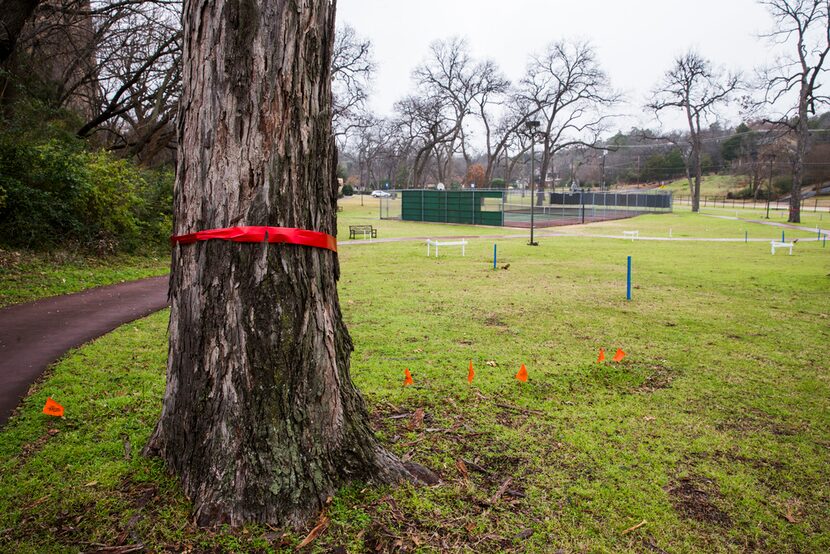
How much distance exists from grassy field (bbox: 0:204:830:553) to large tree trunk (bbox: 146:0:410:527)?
260 mm

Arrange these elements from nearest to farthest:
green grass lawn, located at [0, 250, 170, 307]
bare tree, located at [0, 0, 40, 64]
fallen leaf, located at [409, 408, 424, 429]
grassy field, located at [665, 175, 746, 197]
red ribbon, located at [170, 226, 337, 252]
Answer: red ribbon, located at [170, 226, 337, 252], fallen leaf, located at [409, 408, 424, 429], green grass lawn, located at [0, 250, 170, 307], bare tree, located at [0, 0, 40, 64], grassy field, located at [665, 175, 746, 197]

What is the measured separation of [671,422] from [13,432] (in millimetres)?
5158

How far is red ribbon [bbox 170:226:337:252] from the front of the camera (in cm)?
288

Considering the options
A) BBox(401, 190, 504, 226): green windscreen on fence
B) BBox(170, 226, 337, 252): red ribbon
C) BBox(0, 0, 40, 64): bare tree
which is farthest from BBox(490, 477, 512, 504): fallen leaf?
BBox(401, 190, 504, 226): green windscreen on fence

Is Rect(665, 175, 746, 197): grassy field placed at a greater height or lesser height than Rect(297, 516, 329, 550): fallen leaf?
greater

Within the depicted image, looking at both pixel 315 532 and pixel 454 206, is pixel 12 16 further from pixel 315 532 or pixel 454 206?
pixel 454 206

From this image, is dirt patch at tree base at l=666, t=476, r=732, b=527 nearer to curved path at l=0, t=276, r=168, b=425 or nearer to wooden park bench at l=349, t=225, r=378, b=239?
curved path at l=0, t=276, r=168, b=425

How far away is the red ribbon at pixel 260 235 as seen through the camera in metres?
2.88

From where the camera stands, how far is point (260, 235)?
289 centimetres

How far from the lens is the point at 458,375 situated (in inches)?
221

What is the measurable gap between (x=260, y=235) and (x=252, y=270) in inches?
7.6

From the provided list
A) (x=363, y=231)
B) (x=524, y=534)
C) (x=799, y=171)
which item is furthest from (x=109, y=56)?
(x=799, y=171)

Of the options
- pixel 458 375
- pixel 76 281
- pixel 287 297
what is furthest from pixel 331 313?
pixel 76 281

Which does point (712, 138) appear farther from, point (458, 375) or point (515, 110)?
point (458, 375)
